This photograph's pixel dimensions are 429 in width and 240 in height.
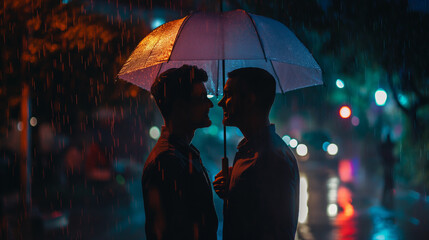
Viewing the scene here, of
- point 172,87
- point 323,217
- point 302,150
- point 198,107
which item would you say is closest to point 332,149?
point 302,150

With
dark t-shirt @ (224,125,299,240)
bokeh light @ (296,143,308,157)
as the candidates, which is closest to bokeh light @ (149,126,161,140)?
bokeh light @ (296,143,308,157)

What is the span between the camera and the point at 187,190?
2689mm

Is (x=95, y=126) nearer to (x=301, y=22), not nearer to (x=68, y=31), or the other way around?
(x=68, y=31)

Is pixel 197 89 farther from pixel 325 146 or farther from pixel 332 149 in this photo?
pixel 325 146

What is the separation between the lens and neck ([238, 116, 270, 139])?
2873 millimetres

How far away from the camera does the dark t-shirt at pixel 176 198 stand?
2.61 metres

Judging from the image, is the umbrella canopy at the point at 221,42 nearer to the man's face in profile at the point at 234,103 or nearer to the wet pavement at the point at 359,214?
the man's face in profile at the point at 234,103

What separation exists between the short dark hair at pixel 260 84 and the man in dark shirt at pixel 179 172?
1.27ft

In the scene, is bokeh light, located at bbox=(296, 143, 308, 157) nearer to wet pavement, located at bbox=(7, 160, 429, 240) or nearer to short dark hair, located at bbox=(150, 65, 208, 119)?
wet pavement, located at bbox=(7, 160, 429, 240)

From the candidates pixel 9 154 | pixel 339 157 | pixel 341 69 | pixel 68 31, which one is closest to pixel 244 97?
pixel 68 31

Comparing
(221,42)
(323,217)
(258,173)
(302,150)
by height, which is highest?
(221,42)

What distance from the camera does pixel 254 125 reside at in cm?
289

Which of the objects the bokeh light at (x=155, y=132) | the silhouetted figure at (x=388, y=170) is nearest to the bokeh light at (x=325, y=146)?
the bokeh light at (x=155, y=132)

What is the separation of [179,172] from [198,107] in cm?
57
